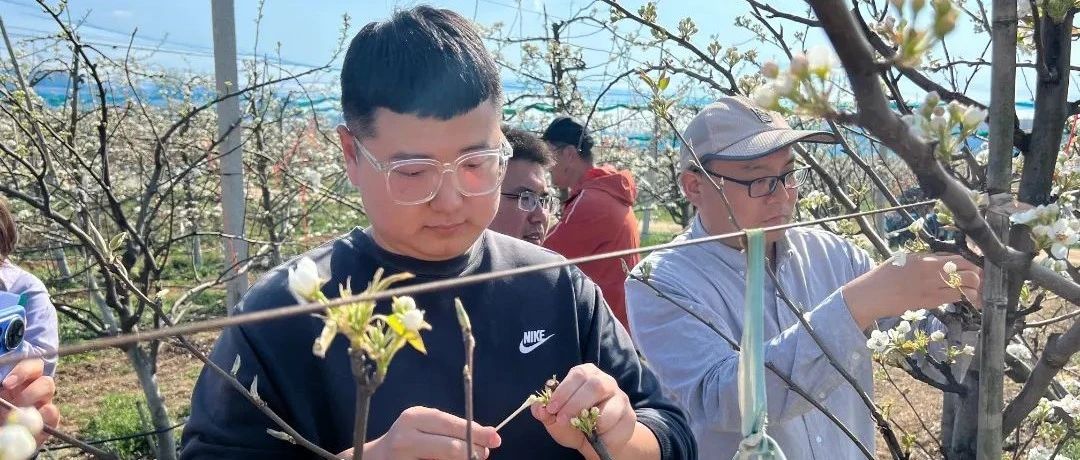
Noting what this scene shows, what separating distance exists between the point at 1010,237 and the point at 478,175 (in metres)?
0.73

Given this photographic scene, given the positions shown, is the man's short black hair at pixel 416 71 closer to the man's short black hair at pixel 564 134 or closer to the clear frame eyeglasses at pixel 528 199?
the clear frame eyeglasses at pixel 528 199

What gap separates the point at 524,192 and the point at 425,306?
6.52ft

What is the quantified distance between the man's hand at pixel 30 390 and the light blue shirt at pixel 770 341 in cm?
130

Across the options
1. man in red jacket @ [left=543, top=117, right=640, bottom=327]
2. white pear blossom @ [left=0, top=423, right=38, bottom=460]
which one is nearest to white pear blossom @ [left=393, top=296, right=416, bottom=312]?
white pear blossom @ [left=0, top=423, right=38, bottom=460]

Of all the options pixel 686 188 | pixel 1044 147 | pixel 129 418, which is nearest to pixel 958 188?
pixel 1044 147

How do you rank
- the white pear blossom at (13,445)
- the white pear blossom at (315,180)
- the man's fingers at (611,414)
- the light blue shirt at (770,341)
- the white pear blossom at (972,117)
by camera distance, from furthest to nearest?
the white pear blossom at (315,180)
the light blue shirt at (770,341)
the man's fingers at (611,414)
the white pear blossom at (972,117)
the white pear blossom at (13,445)

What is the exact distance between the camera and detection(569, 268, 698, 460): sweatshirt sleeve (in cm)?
134

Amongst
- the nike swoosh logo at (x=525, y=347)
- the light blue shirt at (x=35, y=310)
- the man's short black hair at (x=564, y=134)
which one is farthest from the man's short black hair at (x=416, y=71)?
the man's short black hair at (x=564, y=134)

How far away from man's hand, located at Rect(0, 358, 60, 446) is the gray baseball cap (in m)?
1.51

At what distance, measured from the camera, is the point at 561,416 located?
99 centimetres

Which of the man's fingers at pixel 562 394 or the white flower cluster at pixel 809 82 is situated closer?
the white flower cluster at pixel 809 82

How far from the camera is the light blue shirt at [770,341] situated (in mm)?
1541

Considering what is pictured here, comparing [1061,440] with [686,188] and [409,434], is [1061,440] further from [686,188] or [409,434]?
[409,434]

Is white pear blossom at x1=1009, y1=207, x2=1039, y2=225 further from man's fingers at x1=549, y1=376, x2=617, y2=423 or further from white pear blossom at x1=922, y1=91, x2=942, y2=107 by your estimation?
man's fingers at x1=549, y1=376, x2=617, y2=423
